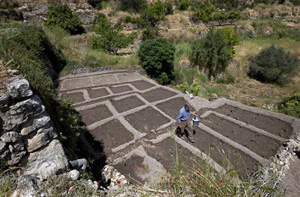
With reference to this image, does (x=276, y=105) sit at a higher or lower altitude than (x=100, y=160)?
lower

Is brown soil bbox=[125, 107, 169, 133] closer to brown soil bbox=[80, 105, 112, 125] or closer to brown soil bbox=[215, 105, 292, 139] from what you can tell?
brown soil bbox=[80, 105, 112, 125]

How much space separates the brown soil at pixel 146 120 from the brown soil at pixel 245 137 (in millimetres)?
1903

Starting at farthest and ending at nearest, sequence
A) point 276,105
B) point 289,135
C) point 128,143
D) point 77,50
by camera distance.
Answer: point 77,50 → point 276,105 → point 289,135 → point 128,143

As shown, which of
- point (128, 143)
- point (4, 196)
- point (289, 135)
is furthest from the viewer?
point (289, 135)

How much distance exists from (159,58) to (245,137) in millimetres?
6849

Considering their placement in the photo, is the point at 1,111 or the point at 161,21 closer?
the point at 1,111

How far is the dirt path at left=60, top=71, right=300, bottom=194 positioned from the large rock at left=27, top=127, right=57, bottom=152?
217 cm

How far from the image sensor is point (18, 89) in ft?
7.64

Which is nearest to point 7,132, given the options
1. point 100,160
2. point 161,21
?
point 100,160

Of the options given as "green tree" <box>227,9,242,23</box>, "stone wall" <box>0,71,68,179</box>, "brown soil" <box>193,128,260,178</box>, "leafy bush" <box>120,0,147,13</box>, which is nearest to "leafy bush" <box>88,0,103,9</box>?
"leafy bush" <box>120,0,147,13</box>

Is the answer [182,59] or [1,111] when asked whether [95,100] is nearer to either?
[1,111]

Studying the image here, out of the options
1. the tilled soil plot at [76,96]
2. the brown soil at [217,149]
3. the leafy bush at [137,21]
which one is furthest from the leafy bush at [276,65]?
the leafy bush at [137,21]

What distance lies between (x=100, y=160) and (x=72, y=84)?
5926 mm

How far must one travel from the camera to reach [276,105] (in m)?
10.4
